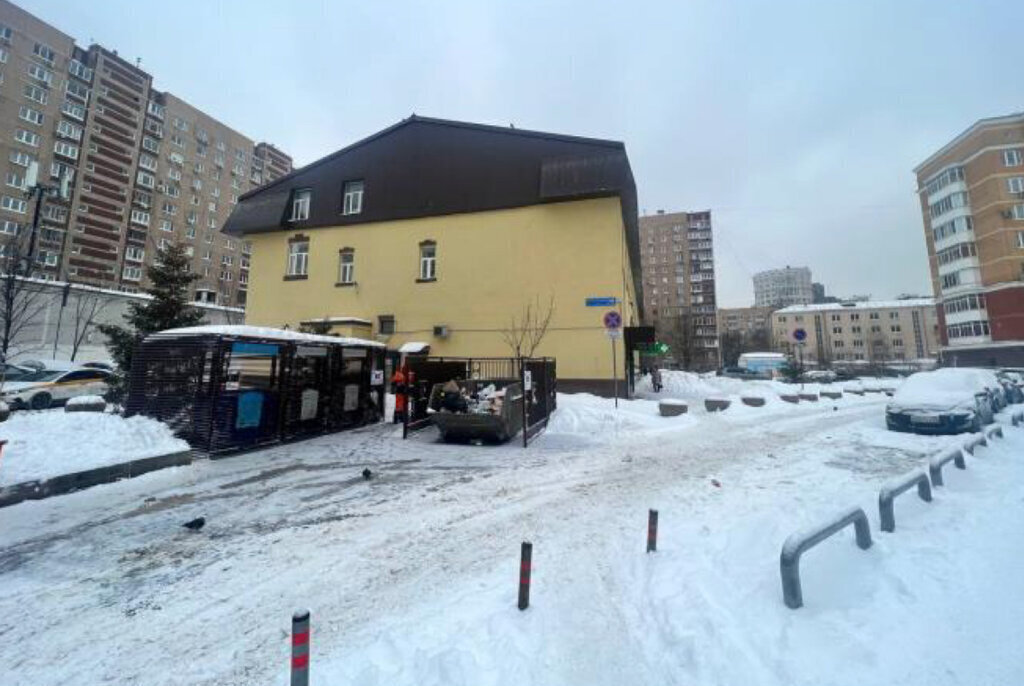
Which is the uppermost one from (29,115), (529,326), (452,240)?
(29,115)

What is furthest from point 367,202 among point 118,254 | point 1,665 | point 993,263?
point 993,263

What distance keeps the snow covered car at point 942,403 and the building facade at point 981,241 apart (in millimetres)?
43073

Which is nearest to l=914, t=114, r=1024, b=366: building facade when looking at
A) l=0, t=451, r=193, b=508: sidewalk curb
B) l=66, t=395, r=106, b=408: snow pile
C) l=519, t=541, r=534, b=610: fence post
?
l=519, t=541, r=534, b=610: fence post

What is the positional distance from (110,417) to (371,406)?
6.42m

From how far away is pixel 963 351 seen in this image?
45719mm

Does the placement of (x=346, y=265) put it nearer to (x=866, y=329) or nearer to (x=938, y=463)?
(x=938, y=463)

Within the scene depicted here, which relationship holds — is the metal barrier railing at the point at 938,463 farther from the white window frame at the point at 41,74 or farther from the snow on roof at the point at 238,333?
the white window frame at the point at 41,74

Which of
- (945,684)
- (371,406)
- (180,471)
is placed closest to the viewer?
(945,684)

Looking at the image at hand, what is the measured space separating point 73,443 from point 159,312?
11962 millimetres

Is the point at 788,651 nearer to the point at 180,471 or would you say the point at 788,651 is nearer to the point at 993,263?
the point at 180,471

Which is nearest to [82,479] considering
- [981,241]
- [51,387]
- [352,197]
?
[51,387]

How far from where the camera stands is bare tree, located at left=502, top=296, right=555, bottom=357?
19453 millimetres

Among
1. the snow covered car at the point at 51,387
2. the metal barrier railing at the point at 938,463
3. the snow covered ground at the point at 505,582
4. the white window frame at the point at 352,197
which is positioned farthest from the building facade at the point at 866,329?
the snow covered car at the point at 51,387

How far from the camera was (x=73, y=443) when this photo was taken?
7629 mm
